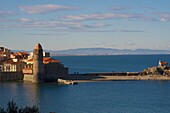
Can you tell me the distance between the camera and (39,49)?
275 ft

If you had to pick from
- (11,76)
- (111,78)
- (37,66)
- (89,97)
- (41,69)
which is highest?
(37,66)

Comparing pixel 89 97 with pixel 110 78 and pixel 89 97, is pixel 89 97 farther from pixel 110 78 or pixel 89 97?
pixel 110 78

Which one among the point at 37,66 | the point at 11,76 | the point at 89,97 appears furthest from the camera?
the point at 11,76

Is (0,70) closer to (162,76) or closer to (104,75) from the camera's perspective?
(104,75)

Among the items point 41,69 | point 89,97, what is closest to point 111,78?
point 41,69

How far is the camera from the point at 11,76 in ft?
290

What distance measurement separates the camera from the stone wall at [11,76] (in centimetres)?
8844

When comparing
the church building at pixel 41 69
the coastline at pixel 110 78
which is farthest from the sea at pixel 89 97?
the coastline at pixel 110 78

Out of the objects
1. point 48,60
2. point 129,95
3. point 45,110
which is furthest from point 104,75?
point 45,110

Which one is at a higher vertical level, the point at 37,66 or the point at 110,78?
the point at 37,66

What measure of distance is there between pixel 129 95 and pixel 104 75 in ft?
101

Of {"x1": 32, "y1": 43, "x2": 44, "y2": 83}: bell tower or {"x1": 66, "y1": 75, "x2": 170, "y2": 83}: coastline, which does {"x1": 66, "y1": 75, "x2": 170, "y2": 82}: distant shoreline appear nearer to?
{"x1": 66, "y1": 75, "x2": 170, "y2": 83}: coastline

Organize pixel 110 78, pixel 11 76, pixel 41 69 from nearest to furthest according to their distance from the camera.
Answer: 1. pixel 41 69
2. pixel 11 76
3. pixel 110 78

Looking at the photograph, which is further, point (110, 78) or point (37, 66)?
point (110, 78)
